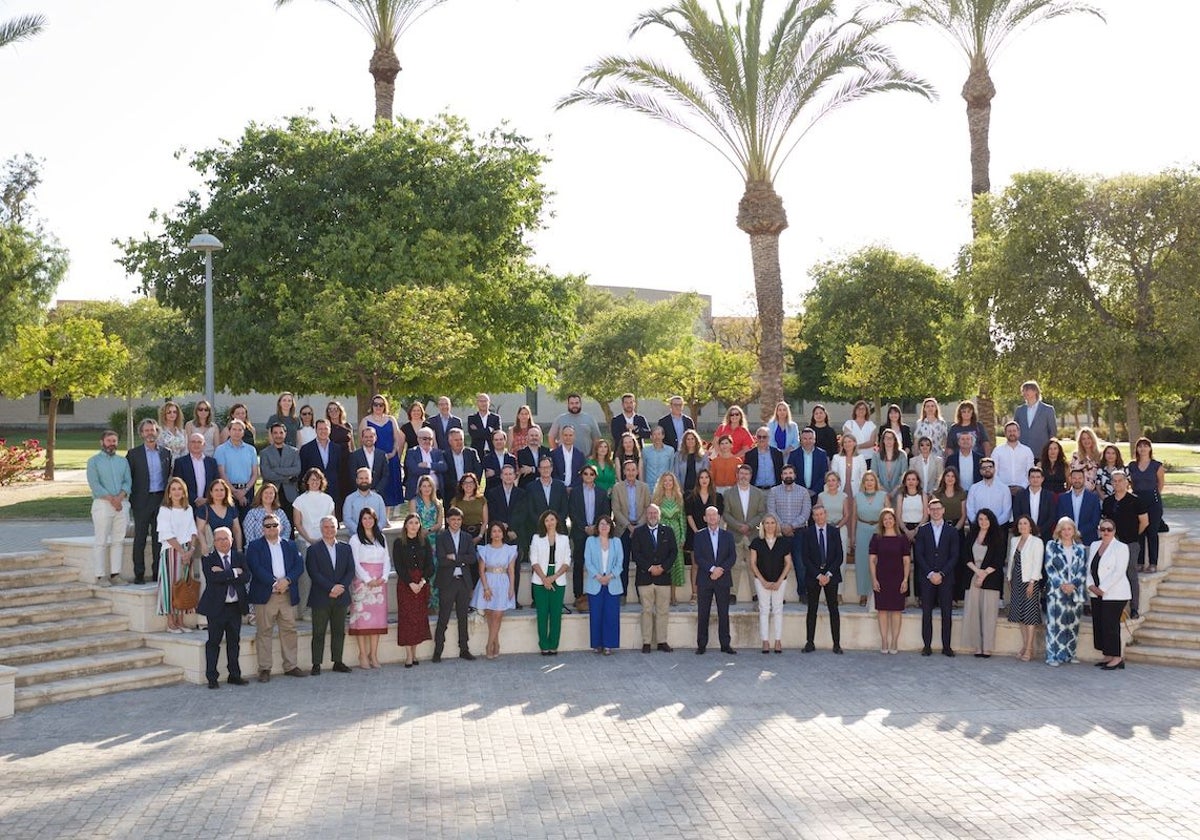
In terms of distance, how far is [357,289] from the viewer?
24.4 meters

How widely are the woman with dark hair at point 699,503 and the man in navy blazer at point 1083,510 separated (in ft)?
14.4

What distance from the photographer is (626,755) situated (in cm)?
1024

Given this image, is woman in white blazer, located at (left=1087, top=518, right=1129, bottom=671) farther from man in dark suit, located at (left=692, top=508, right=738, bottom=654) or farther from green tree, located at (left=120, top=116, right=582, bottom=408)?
green tree, located at (left=120, top=116, right=582, bottom=408)

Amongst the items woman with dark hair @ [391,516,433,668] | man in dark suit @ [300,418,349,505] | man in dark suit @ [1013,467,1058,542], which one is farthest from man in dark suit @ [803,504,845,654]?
man in dark suit @ [300,418,349,505]

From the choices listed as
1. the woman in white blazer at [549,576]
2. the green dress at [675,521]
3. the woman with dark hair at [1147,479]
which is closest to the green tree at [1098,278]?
the woman with dark hair at [1147,479]

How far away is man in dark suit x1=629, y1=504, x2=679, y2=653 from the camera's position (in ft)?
48.2

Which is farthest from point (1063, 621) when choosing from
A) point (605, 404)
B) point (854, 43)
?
point (605, 404)

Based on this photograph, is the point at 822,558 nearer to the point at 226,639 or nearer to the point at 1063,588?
the point at 1063,588

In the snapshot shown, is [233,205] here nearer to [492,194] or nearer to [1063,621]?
[492,194]

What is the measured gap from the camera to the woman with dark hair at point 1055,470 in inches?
590

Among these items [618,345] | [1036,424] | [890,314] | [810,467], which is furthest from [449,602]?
[618,345]

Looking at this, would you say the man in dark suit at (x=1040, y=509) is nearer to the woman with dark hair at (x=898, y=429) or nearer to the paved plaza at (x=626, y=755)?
the paved plaza at (x=626, y=755)

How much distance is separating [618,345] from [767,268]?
97.3 feet

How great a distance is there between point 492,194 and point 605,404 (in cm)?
2915
